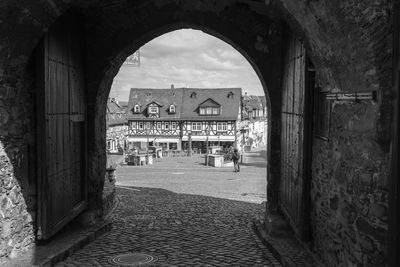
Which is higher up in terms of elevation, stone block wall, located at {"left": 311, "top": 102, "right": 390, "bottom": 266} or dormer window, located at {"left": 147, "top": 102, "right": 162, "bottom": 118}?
dormer window, located at {"left": 147, "top": 102, "right": 162, "bottom": 118}

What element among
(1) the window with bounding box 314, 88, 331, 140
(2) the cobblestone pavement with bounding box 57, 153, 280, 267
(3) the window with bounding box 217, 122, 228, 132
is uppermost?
(1) the window with bounding box 314, 88, 331, 140

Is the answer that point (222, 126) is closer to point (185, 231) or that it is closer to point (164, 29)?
point (164, 29)

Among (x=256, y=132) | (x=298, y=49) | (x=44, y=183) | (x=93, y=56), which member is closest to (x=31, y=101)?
(x=44, y=183)

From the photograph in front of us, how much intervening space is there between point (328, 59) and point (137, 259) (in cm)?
357

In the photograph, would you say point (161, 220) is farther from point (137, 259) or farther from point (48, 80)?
point (48, 80)

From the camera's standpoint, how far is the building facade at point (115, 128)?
50.9 metres

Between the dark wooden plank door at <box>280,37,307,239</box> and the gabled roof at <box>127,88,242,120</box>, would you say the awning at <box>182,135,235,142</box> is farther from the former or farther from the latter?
the dark wooden plank door at <box>280,37,307,239</box>

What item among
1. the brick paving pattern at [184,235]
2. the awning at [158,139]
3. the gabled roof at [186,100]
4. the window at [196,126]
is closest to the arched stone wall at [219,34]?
the brick paving pattern at [184,235]

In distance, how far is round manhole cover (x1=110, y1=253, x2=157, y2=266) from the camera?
18.8 feet

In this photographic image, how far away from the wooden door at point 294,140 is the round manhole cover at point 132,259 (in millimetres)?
2000

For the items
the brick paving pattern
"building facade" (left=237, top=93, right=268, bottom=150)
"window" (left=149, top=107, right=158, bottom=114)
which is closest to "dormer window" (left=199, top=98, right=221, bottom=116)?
"window" (left=149, top=107, right=158, bottom=114)

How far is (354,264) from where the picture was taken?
12.5 feet

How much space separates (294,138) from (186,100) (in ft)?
147

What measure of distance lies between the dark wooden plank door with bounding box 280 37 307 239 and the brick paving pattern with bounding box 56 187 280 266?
2.35 ft
